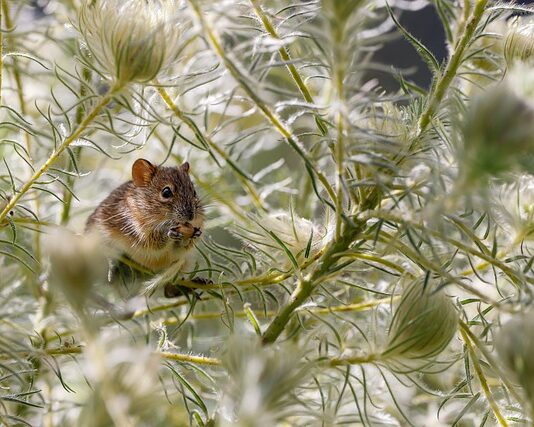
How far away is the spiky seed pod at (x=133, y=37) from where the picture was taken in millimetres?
450

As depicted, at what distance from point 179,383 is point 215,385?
5 cm

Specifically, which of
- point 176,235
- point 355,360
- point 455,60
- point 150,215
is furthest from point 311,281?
point 150,215

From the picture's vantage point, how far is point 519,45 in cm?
52

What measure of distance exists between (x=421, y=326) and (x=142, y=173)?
442mm

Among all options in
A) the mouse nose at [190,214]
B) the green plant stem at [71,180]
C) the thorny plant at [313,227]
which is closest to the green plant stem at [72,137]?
the thorny plant at [313,227]

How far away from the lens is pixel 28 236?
0.74m

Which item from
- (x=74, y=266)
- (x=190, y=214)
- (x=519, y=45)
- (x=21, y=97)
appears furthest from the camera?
(x=190, y=214)

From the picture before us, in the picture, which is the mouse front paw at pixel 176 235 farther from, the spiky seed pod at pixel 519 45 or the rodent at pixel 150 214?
the spiky seed pod at pixel 519 45

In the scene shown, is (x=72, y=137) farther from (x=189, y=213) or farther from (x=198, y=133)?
(x=189, y=213)

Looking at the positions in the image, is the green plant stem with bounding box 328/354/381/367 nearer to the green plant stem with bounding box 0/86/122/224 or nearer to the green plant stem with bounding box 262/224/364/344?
the green plant stem with bounding box 262/224/364/344

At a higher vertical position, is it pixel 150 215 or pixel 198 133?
pixel 150 215

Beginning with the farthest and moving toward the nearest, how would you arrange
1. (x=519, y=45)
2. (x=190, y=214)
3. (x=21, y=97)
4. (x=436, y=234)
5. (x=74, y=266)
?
(x=190, y=214)
(x=21, y=97)
(x=519, y=45)
(x=436, y=234)
(x=74, y=266)

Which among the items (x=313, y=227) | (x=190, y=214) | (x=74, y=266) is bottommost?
(x=74, y=266)

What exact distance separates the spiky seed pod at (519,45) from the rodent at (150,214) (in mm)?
306
